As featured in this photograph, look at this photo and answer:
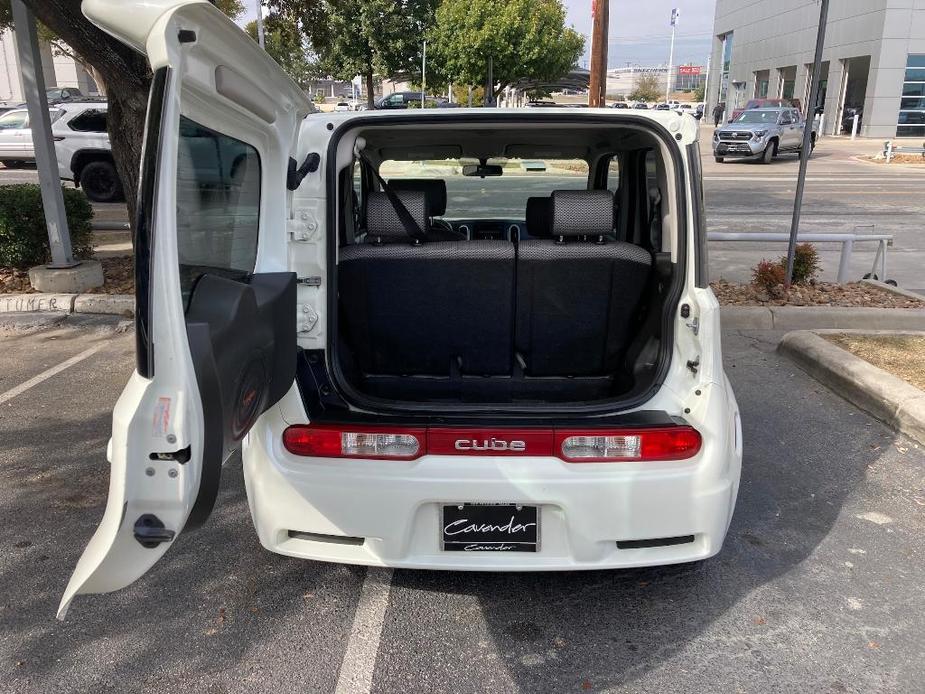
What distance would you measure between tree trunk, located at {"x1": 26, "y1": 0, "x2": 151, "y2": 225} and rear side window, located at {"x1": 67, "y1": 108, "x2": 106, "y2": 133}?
844 cm

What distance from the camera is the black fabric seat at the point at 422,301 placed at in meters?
3.21

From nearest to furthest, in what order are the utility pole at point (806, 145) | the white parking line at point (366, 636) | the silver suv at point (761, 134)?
1. the white parking line at point (366, 636)
2. the utility pole at point (806, 145)
3. the silver suv at point (761, 134)

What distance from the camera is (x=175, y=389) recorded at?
180cm

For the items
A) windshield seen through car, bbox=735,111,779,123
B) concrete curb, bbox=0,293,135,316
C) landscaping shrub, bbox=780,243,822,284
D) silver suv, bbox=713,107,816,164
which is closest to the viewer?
concrete curb, bbox=0,293,135,316

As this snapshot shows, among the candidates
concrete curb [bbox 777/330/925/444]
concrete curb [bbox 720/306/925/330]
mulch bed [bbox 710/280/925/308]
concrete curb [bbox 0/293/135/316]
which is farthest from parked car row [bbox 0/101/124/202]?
concrete curb [bbox 777/330/925/444]

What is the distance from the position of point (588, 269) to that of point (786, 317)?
4296 millimetres

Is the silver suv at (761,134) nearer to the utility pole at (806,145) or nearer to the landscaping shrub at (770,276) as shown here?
the utility pole at (806,145)

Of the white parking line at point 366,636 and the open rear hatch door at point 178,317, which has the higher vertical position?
the open rear hatch door at point 178,317

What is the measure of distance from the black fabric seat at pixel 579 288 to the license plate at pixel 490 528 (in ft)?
3.48

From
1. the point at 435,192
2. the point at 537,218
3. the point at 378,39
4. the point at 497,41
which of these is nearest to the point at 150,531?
the point at 537,218

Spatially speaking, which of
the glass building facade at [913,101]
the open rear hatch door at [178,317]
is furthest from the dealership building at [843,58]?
the open rear hatch door at [178,317]

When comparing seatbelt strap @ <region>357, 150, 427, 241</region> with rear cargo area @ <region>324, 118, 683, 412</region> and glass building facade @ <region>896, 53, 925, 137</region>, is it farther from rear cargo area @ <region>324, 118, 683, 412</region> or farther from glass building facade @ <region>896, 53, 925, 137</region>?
glass building facade @ <region>896, 53, 925, 137</region>

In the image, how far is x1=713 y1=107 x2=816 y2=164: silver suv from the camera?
922 inches

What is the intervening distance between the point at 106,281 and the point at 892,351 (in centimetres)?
735
